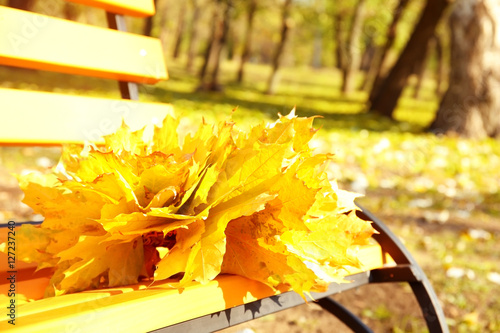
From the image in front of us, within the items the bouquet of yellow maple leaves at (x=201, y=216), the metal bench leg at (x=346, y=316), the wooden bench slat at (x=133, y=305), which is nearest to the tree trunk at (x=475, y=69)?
the metal bench leg at (x=346, y=316)

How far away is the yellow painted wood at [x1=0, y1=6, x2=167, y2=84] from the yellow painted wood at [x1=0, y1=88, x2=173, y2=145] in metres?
0.13

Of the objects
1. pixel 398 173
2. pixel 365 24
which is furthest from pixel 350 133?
pixel 365 24

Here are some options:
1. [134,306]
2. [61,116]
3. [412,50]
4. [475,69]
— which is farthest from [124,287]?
[412,50]

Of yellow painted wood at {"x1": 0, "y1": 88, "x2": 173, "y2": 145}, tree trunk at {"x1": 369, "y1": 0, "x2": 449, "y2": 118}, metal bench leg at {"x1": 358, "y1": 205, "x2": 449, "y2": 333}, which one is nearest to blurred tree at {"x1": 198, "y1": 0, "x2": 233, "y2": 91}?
tree trunk at {"x1": 369, "y1": 0, "x2": 449, "y2": 118}

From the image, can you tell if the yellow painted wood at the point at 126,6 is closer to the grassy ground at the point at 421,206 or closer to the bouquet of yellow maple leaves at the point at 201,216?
the grassy ground at the point at 421,206

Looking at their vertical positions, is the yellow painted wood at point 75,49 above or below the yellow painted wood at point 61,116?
above

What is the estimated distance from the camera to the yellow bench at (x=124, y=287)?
85 centimetres

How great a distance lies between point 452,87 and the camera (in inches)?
369

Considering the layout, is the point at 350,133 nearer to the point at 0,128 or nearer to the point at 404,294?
the point at 404,294

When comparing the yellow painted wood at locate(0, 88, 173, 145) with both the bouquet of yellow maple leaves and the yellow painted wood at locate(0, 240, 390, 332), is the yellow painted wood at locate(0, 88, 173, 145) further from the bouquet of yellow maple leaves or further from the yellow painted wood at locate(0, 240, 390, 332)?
the yellow painted wood at locate(0, 240, 390, 332)

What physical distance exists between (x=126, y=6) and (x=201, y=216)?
52.2 inches

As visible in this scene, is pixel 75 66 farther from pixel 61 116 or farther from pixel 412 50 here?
pixel 412 50

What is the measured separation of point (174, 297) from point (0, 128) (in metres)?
1.01

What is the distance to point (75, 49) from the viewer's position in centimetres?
191
